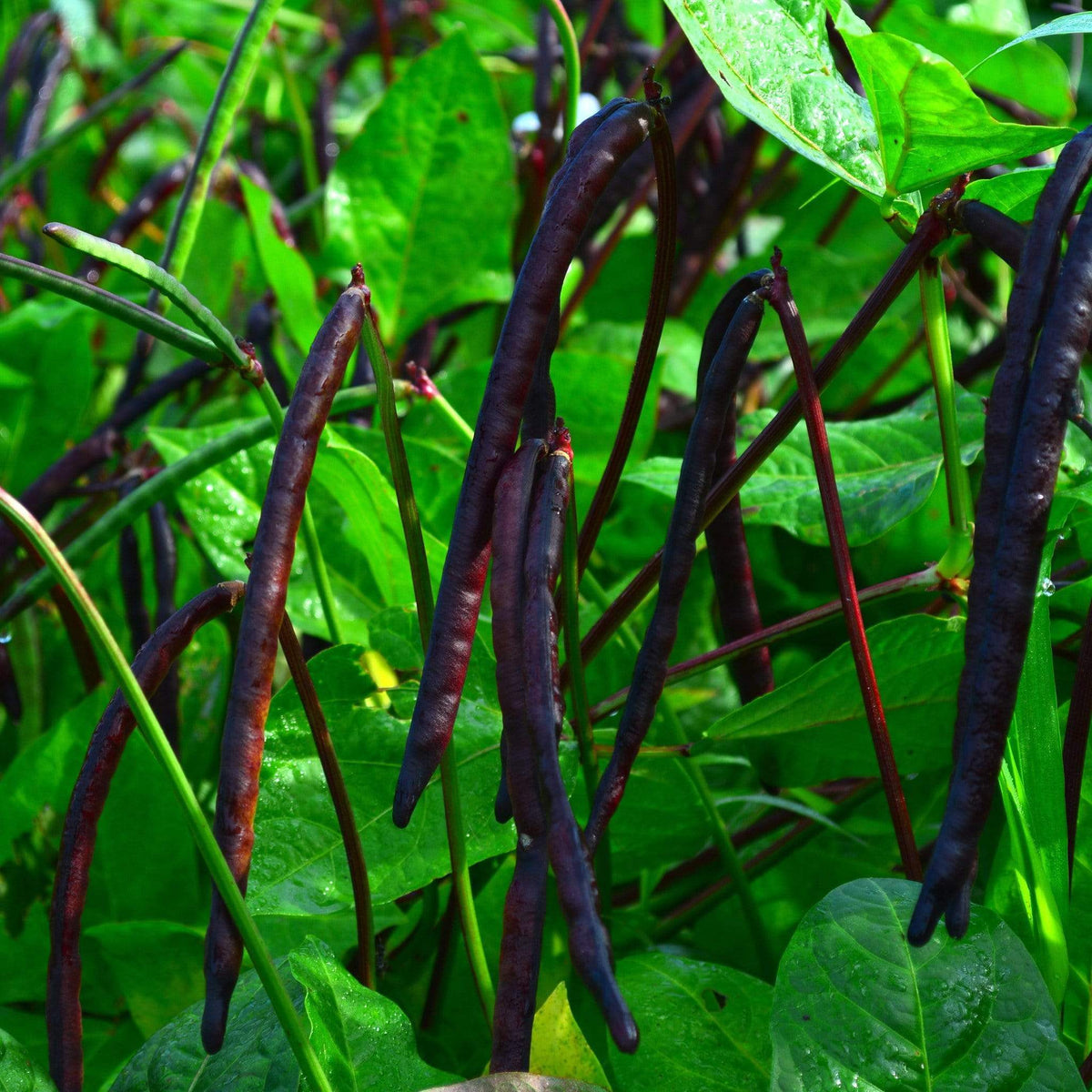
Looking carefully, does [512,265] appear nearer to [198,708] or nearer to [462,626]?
[198,708]

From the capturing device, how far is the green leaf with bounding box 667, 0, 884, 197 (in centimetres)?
39

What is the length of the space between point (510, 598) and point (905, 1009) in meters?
0.18

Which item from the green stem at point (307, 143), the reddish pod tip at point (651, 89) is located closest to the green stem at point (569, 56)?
the reddish pod tip at point (651, 89)

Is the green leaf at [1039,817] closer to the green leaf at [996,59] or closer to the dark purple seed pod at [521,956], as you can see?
the dark purple seed pod at [521,956]

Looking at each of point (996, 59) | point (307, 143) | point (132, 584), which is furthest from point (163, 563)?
point (996, 59)

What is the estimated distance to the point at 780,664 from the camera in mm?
692

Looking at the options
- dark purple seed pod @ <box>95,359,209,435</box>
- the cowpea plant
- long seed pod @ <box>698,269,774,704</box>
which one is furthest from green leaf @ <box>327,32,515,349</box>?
long seed pod @ <box>698,269,774,704</box>

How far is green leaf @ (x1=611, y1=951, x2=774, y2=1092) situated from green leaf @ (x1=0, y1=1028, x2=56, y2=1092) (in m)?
0.19

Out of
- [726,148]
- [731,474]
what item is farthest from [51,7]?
[731,474]

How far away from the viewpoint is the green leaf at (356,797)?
0.44 meters

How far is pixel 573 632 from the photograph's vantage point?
15.9 inches

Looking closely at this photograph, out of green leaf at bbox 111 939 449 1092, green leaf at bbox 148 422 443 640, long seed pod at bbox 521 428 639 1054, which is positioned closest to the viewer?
long seed pod at bbox 521 428 639 1054

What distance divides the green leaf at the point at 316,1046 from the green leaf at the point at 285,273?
0.49 meters

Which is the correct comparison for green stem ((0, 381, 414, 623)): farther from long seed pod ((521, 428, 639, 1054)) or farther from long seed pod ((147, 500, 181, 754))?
long seed pod ((521, 428, 639, 1054))
